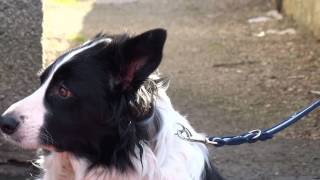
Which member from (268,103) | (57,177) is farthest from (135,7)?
(57,177)

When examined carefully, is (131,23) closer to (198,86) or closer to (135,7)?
(135,7)

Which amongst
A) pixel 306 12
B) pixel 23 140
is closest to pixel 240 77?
pixel 306 12

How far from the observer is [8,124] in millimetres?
3660

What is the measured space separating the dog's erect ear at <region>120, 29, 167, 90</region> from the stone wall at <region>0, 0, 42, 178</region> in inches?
96.1

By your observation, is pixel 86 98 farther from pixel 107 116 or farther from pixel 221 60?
pixel 221 60

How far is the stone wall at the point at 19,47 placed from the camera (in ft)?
19.7

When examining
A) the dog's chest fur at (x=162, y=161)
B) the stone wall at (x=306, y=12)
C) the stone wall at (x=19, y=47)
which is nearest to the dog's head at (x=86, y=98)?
the dog's chest fur at (x=162, y=161)

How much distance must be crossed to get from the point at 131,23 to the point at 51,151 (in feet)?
33.9

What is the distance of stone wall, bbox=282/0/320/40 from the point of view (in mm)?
11656

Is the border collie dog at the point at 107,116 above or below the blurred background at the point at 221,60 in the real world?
above

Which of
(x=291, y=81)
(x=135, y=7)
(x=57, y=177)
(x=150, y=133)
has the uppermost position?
(x=150, y=133)

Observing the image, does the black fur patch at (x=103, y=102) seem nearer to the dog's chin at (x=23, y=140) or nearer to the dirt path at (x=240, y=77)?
the dog's chin at (x=23, y=140)

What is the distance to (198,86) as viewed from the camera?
9.29 meters

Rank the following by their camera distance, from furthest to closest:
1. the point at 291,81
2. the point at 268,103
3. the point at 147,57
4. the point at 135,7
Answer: the point at 135,7, the point at 291,81, the point at 268,103, the point at 147,57
